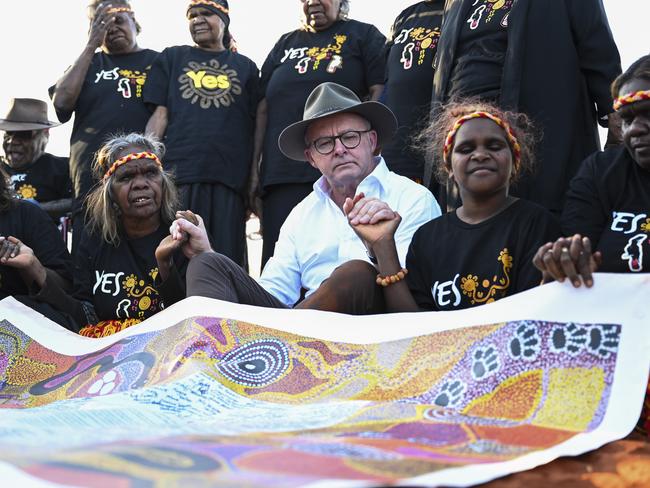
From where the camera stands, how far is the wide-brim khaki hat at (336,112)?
4.22m

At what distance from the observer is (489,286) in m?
3.17

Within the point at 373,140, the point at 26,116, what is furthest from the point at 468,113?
the point at 26,116

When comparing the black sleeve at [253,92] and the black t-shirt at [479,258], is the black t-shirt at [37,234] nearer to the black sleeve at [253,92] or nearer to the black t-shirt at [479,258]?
the black sleeve at [253,92]

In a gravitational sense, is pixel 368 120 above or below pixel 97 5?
below

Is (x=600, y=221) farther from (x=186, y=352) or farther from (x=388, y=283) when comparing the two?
(x=186, y=352)

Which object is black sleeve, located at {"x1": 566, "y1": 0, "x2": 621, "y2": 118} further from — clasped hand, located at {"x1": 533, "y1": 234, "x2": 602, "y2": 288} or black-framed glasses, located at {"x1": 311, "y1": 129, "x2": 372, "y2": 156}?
clasped hand, located at {"x1": 533, "y1": 234, "x2": 602, "y2": 288}

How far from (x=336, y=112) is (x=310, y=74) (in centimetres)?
92

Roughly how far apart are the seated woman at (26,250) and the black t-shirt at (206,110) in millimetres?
799

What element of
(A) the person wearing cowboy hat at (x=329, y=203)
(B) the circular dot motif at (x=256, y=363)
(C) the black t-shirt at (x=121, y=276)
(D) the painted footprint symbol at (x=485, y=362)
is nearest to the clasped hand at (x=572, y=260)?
(D) the painted footprint symbol at (x=485, y=362)

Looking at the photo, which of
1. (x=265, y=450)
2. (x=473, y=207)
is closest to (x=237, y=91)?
(x=473, y=207)

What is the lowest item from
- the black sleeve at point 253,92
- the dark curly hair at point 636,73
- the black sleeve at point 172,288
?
the black sleeve at point 172,288

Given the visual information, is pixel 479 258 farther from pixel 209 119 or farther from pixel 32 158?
pixel 32 158

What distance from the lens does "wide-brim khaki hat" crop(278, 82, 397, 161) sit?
4.22 meters

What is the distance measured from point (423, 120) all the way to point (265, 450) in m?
2.96
